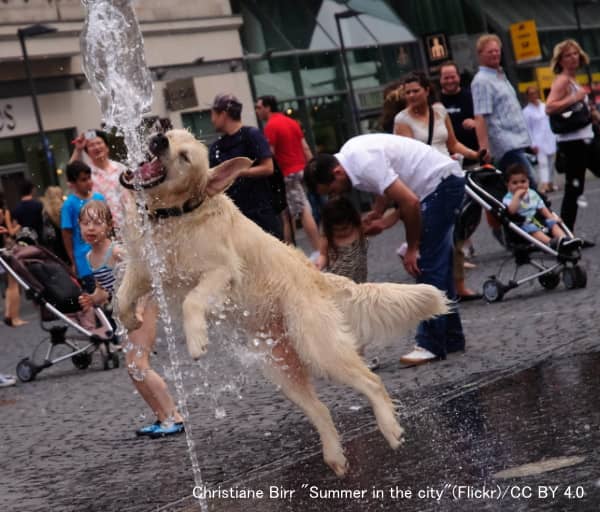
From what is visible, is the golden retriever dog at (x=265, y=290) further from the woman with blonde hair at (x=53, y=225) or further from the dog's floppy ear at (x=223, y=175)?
the woman with blonde hair at (x=53, y=225)

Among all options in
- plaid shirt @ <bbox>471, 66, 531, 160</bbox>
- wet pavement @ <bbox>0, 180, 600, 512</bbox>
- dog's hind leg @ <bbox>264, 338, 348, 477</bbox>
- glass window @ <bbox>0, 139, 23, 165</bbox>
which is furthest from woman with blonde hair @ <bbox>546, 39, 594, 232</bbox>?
glass window @ <bbox>0, 139, 23, 165</bbox>

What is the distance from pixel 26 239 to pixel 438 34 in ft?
70.0

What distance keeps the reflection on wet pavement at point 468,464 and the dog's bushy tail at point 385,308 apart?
19.9 inches

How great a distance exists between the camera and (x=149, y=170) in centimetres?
595

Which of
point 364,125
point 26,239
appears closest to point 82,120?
point 364,125

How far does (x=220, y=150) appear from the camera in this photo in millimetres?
9961

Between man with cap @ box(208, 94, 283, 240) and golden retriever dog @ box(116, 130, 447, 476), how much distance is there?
3.51 meters

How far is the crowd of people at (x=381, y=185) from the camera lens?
301 inches

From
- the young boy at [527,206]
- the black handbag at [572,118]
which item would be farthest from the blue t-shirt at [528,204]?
the black handbag at [572,118]

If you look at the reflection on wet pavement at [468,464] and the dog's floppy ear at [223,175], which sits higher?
the dog's floppy ear at [223,175]

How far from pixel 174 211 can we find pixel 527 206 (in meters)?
5.62

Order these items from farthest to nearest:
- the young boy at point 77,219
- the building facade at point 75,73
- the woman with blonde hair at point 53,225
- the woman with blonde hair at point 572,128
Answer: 1. the building facade at point 75,73
2. the woman with blonde hair at point 53,225
3. the woman with blonde hair at point 572,128
4. the young boy at point 77,219

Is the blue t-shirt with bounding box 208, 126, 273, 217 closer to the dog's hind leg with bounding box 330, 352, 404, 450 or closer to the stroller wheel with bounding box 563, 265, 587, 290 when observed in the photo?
the stroller wheel with bounding box 563, 265, 587, 290

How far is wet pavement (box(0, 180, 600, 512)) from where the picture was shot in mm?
5344
